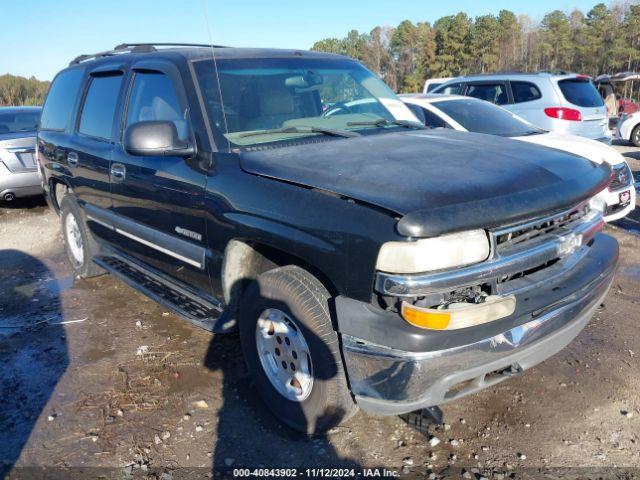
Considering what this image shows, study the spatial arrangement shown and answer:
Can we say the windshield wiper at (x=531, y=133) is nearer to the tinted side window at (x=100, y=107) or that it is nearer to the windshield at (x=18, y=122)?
the tinted side window at (x=100, y=107)

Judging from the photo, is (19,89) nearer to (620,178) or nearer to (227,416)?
(620,178)

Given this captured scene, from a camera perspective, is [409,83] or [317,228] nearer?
[317,228]

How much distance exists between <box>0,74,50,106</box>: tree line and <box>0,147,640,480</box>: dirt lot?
3107cm

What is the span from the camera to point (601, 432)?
2846 millimetres

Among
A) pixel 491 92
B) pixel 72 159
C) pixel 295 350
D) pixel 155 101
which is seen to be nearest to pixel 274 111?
pixel 155 101

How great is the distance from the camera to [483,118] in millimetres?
7016

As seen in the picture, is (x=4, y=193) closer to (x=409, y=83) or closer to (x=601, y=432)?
(x=601, y=432)

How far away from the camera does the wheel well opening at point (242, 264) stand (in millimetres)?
2959

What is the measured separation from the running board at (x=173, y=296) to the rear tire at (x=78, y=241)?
41 cm

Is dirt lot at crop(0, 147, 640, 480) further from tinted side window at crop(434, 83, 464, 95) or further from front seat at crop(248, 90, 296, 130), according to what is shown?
tinted side window at crop(434, 83, 464, 95)

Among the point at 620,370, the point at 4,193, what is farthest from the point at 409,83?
the point at 620,370

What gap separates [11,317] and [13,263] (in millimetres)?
1782

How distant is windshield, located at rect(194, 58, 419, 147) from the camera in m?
3.25

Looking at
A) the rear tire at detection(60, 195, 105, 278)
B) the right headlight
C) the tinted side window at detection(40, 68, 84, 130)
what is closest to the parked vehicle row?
the tinted side window at detection(40, 68, 84, 130)
